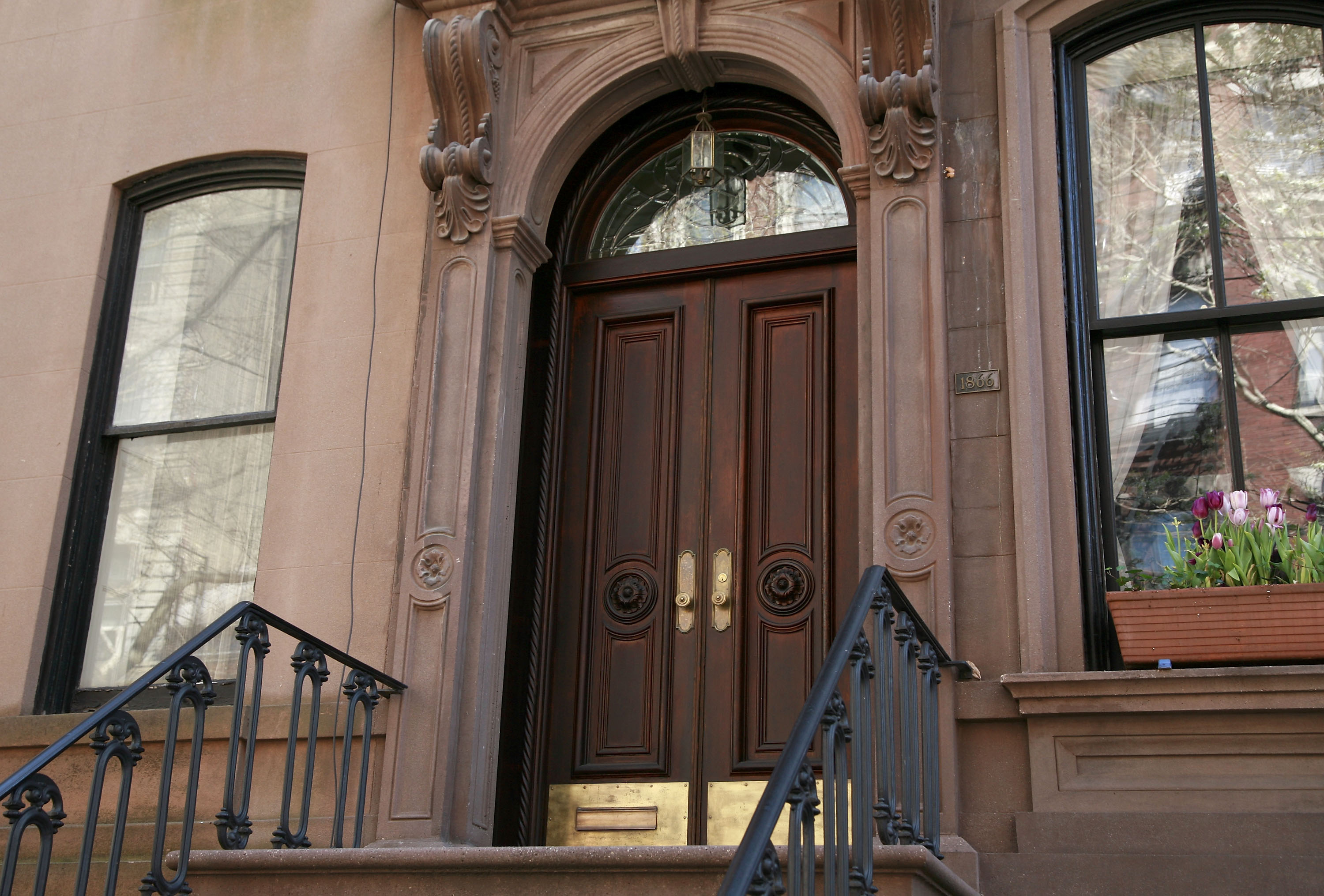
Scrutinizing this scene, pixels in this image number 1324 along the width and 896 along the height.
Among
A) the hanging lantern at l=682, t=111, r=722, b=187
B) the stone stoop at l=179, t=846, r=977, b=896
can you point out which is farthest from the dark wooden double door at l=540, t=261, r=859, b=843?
the stone stoop at l=179, t=846, r=977, b=896

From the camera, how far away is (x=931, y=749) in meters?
4.88

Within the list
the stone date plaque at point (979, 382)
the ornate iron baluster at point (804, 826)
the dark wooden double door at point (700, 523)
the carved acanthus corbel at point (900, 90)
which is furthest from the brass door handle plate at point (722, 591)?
the ornate iron baluster at point (804, 826)

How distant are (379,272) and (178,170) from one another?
1552 millimetres

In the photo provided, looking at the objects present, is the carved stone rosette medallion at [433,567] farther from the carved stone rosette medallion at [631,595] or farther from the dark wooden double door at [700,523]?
the carved stone rosette medallion at [631,595]

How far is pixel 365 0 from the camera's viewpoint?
293 inches

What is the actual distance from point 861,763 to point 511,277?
330 cm

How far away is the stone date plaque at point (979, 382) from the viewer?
18.7 ft

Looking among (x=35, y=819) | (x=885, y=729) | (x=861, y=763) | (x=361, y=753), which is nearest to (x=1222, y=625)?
(x=885, y=729)

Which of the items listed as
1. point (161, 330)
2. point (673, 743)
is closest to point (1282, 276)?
point (673, 743)

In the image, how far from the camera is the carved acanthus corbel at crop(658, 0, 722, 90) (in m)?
6.60

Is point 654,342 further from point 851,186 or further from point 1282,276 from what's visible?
point 1282,276

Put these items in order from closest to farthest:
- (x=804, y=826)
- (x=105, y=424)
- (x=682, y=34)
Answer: (x=804, y=826)
(x=682, y=34)
(x=105, y=424)

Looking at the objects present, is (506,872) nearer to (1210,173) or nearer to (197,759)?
(197,759)

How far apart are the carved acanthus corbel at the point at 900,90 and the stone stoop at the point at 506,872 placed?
3057 millimetres
